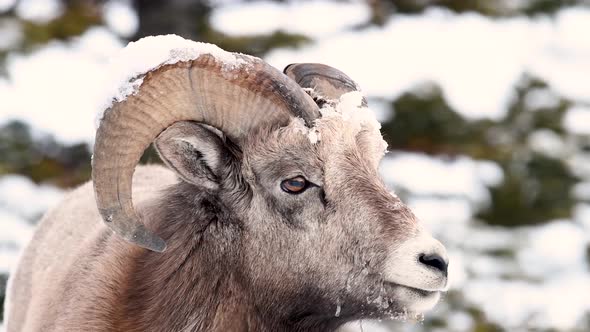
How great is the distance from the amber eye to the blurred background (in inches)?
282

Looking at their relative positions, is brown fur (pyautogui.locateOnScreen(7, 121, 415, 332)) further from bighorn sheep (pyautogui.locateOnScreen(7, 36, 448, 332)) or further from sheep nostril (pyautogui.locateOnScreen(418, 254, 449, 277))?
sheep nostril (pyautogui.locateOnScreen(418, 254, 449, 277))

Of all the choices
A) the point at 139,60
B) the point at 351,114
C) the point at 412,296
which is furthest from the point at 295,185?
the point at 139,60

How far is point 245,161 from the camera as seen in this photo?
578 centimetres

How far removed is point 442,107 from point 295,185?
1190 centimetres

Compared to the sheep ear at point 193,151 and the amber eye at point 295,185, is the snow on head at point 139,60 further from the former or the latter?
the amber eye at point 295,185

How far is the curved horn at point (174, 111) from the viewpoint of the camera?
17.4 feet

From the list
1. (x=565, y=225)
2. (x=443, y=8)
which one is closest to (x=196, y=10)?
(x=443, y=8)

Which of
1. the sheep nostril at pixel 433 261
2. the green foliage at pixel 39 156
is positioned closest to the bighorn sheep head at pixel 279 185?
the sheep nostril at pixel 433 261

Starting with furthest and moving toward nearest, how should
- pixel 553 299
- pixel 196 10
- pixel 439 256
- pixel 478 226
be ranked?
pixel 196 10 < pixel 478 226 < pixel 553 299 < pixel 439 256

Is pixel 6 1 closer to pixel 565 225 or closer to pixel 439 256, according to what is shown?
pixel 565 225

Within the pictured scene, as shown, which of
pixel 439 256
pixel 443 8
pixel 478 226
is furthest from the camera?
pixel 443 8

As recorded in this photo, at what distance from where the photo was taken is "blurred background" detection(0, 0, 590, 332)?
45.8ft

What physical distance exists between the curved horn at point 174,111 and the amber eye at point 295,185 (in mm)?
347

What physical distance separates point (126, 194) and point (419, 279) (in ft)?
5.60
